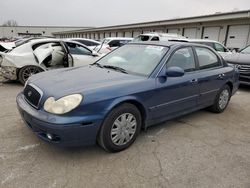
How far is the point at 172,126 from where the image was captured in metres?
4.12

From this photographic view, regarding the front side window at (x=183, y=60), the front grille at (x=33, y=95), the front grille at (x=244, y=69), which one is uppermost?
the front side window at (x=183, y=60)

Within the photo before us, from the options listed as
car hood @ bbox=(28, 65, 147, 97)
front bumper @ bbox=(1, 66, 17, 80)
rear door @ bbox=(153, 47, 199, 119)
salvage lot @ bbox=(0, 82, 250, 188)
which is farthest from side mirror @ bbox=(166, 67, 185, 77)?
front bumper @ bbox=(1, 66, 17, 80)

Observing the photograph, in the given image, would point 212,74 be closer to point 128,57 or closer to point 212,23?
point 128,57

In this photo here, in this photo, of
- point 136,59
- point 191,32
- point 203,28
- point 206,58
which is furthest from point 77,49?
point 191,32

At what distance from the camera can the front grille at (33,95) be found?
290 centimetres

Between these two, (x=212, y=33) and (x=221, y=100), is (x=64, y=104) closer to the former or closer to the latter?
(x=221, y=100)

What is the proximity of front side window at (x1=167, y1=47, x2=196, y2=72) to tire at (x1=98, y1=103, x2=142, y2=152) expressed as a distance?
1.06 m

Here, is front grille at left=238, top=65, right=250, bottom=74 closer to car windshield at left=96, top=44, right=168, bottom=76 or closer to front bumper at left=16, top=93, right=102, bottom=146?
car windshield at left=96, top=44, right=168, bottom=76

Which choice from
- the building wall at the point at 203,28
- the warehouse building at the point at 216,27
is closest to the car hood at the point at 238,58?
the warehouse building at the point at 216,27

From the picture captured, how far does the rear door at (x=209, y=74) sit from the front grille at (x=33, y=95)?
2757mm

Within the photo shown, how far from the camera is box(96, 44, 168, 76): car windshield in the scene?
3.52m

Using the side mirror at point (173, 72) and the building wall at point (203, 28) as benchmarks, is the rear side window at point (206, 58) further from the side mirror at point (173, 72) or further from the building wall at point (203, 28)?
the building wall at point (203, 28)

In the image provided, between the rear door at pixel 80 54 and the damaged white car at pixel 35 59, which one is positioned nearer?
the damaged white car at pixel 35 59

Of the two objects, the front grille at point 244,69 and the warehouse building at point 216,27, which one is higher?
the warehouse building at point 216,27
